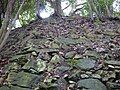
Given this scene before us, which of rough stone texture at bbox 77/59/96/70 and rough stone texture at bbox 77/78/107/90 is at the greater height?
rough stone texture at bbox 77/59/96/70

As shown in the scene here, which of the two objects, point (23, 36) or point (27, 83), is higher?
point (23, 36)

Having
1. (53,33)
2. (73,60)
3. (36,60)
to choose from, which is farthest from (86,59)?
(53,33)

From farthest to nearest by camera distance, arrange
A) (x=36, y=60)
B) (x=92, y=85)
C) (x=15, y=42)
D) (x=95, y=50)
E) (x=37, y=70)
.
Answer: (x=15, y=42), (x=95, y=50), (x=36, y=60), (x=37, y=70), (x=92, y=85)

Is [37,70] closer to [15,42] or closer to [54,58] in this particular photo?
[54,58]

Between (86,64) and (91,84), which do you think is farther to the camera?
(86,64)

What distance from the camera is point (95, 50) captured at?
27.9 ft

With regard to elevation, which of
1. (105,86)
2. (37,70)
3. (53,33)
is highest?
(53,33)

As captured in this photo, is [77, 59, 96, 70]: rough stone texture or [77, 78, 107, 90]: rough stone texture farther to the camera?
[77, 59, 96, 70]: rough stone texture

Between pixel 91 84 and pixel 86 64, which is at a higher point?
pixel 86 64

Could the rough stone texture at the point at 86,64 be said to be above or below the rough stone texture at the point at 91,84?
above

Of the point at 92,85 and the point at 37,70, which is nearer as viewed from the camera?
the point at 92,85

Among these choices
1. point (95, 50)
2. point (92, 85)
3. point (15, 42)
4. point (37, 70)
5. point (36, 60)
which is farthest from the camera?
point (15, 42)

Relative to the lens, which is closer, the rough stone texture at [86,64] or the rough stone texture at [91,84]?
the rough stone texture at [91,84]

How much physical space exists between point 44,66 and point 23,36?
2.99m
